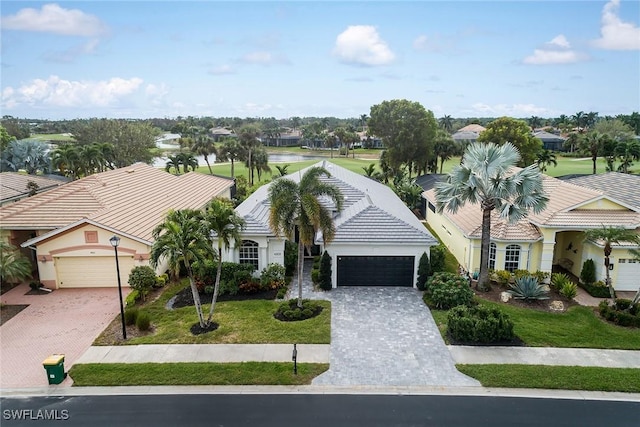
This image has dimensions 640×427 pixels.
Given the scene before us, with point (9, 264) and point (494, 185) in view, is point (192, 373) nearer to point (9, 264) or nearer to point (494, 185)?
point (9, 264)

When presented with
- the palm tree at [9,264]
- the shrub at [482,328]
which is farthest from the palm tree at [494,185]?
the palm tree at [9,264]

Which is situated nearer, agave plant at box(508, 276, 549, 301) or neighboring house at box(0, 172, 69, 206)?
agave plant at box(508, 276, 549, 301)

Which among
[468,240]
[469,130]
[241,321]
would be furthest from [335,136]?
[241,321]

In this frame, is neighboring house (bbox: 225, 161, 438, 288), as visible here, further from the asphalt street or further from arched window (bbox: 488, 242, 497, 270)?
the asphalt street

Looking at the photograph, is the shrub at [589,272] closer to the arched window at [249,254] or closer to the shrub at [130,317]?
the arched window at [249,254]

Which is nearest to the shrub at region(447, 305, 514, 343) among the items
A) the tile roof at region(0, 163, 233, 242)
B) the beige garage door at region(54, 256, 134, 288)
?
the tile roof at region(0, 163, 233, 242)

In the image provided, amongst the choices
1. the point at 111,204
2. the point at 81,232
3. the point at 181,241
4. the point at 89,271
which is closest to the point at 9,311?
the point at 89,271

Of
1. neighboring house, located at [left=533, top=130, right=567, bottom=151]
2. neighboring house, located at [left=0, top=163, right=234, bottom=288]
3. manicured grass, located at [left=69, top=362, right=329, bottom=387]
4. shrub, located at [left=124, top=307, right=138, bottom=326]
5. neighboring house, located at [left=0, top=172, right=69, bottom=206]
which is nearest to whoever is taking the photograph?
manicured grass, located at [left=69, top=362, right=329, bottom=387]
